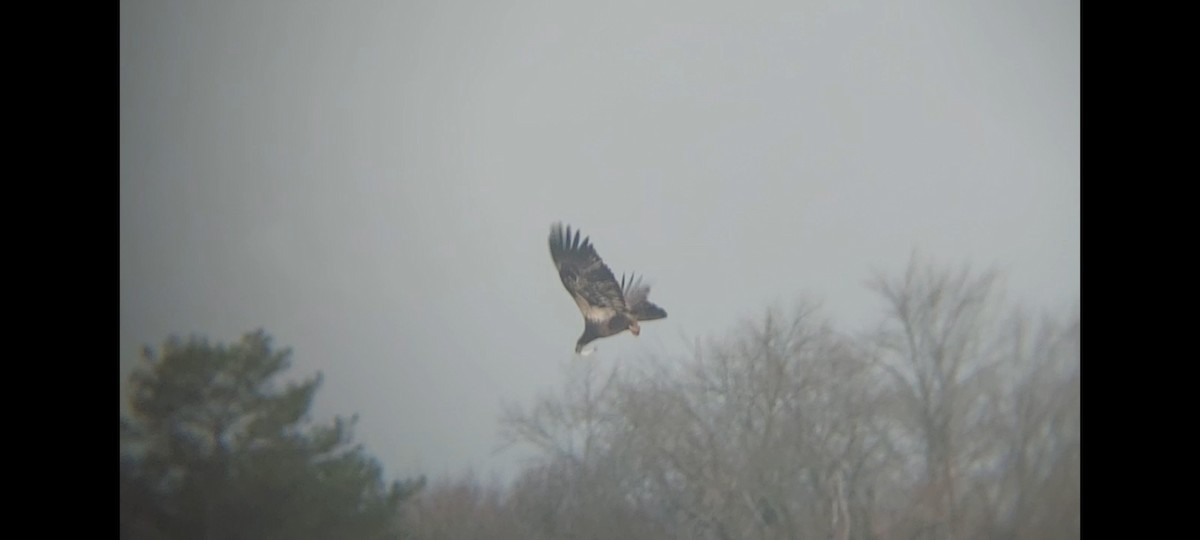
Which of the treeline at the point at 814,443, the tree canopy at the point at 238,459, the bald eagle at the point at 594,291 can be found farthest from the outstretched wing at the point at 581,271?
the tree canopy at the point at 238,459

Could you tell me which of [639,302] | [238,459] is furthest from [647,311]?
[238,459]

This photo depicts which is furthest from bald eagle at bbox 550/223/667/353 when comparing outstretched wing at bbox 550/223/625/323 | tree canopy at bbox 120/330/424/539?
tree canopy at bbox 120/330/424/539

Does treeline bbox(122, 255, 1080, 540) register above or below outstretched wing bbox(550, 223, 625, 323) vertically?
below

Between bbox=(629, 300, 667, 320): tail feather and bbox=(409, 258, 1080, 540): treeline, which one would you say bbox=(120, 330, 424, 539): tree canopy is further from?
bbox=(629, 300, 667, 320): tail feather

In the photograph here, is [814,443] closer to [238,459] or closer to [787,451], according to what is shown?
[787,451]

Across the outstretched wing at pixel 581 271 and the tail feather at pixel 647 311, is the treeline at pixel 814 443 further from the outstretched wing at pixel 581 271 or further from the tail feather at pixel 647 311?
the outstretched wing at pixel 581 271

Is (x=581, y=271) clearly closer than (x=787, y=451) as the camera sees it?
Yes
